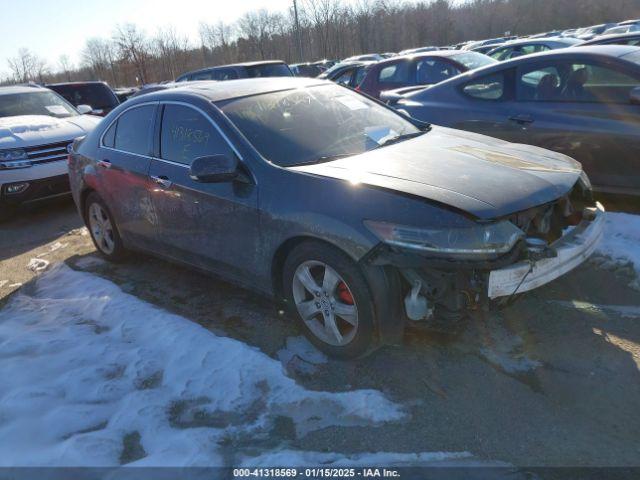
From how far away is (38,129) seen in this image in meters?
7.34

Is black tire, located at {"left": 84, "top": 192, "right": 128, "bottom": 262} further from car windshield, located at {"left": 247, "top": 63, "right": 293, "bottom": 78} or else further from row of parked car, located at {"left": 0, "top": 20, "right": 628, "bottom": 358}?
car windshield, located at {"left": 247, "top": 63, "right": 293, "bottom": 78}

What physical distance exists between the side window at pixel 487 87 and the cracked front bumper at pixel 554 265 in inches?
97.4

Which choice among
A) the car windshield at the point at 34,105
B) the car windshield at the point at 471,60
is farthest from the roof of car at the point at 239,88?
the car windshield at the point at 34,105

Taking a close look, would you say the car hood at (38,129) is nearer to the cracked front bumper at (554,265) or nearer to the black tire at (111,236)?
the black tire at (111,236)

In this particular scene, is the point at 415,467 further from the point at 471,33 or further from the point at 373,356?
the point at 471,33

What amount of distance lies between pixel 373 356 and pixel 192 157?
1.94m

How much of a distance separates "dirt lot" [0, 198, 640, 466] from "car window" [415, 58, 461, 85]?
527 centimetres

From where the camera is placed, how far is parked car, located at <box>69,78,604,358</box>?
268 centimetres

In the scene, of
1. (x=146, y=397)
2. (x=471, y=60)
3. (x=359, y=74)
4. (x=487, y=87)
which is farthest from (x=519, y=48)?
(x=146, y=397)

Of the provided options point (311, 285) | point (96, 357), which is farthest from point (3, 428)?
point (311, 285)

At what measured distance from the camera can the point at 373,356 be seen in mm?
3166

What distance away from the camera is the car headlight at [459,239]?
2.58m

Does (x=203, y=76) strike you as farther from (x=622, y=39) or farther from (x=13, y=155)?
(x=622, y=39)

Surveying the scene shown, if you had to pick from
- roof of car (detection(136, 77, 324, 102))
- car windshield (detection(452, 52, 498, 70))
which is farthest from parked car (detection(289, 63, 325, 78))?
roof of car (detection(136, 77, 324, 102))
